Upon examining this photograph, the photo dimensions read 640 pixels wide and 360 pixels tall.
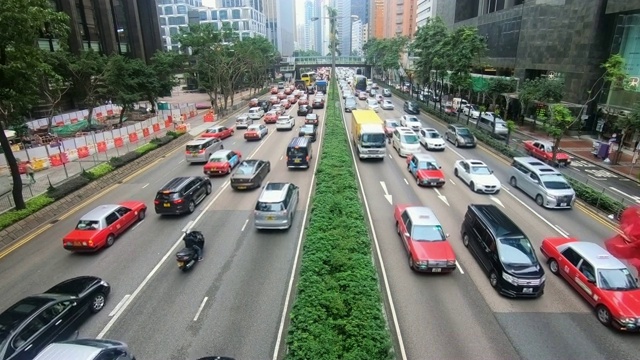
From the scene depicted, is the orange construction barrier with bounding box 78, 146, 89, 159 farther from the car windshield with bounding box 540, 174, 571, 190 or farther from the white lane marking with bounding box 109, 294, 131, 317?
the car windshield with bounding box 540, 174, 571, 190

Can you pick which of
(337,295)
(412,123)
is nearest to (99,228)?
(337,295)

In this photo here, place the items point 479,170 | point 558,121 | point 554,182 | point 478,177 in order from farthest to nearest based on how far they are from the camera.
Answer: point 558,121 → point 479,170 → point 478,177 → point 554,182

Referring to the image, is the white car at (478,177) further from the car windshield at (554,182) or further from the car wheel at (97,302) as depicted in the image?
the car wheel at (97,302)

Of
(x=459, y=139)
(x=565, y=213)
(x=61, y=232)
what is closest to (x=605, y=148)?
(x=459, y=139)

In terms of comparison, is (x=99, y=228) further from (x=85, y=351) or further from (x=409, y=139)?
(x=409, y=139)

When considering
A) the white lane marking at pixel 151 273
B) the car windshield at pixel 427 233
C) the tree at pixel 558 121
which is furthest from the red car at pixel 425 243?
the tree at pixel 558 121

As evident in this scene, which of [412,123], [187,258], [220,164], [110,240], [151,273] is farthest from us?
[412,123]

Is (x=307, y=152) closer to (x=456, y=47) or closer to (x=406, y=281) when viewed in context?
(x=406, y=281)
